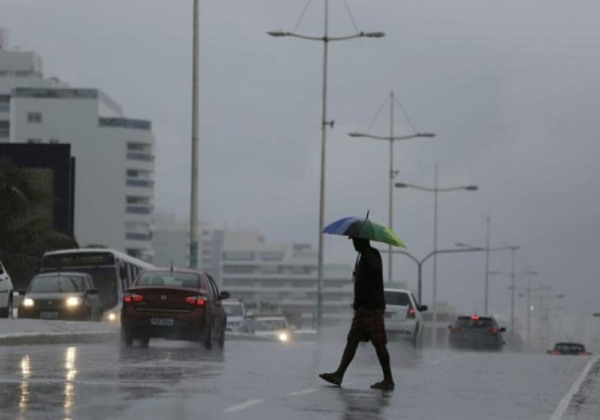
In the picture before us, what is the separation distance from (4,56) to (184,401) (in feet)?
608

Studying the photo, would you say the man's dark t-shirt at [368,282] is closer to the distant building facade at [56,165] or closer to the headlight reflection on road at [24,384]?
the headlight reflection on road at [24,384]

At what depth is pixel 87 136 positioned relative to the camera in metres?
192

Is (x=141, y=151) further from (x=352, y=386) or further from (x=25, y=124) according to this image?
(x=352, y=386)

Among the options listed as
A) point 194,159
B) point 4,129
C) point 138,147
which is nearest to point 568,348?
point 194,159

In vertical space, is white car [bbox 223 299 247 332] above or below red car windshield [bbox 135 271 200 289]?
below

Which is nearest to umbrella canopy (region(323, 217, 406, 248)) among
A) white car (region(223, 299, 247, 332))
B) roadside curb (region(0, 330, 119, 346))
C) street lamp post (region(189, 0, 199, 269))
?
roadside curb (region(0, 330, 119, 346))

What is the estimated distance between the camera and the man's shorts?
1978cm

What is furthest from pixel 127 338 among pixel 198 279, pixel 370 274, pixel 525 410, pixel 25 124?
pixel 25 124

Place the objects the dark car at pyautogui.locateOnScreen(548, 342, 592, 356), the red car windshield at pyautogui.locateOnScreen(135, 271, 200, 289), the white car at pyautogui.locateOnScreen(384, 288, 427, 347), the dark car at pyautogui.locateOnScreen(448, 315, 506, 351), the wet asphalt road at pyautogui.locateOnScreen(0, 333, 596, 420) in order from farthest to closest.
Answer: the dark car at pyautogui.locateOnScreen(548, 342, 592, 356) < the dark car at pyautogui.locateOnScreen(448, 315, 506, 351) < the white car at pyautogui.locateOnScreen(384, 288, 427, 347) < the red car windshield at pyautogui.locateOnScreen(135, 271, 200, 289) < the wet asphalt road at pyautogui.locateOnScreen(0, 333, 596, 420)

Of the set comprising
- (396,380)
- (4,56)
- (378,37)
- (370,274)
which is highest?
(4,56)

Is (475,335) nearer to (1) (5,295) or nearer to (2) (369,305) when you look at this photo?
(1) (5,295)

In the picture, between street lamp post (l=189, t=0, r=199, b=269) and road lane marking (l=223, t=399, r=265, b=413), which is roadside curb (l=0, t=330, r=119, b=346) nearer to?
street lamp post (l=189, t=0, r=199, b=269)

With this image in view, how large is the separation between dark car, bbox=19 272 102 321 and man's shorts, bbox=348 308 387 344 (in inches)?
1054

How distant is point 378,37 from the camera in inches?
2781
